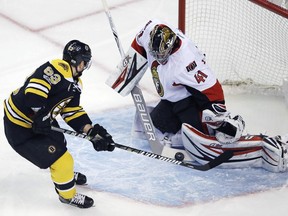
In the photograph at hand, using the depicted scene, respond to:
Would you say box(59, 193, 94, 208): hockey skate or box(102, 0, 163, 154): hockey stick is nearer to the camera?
box(59, 193, 94, 208): hockey skate

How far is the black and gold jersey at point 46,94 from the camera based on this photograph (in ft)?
9.36

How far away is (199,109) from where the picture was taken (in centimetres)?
348

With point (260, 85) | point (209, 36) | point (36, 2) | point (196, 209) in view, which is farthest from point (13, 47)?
point (196, 209)

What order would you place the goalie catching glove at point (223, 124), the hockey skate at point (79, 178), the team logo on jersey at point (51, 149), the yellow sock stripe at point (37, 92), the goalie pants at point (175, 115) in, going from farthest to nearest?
the goalie pants at point (175, 115) → the goalie catching glove at point (223, 124) → the hockey skate at point (79, 178) → the team logo on jersey at point (51, 149) → the yellow sock stripe at point (37, 92)

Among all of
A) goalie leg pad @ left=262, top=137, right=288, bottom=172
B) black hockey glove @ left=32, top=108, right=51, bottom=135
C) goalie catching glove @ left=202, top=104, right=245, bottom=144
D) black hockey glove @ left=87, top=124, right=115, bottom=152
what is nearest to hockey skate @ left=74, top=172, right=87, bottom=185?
black hockey glove @ left=87, top=124, right=115, bottom=152

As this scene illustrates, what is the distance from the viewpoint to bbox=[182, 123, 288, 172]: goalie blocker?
3400mm

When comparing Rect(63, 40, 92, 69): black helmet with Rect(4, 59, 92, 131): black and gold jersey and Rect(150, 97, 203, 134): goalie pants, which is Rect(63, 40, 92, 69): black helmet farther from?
Rect(150, 97, 203, 134): goalie pants

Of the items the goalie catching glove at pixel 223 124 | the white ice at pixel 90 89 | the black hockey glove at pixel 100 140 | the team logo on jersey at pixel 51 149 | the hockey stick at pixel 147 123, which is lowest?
the white ice at pixel 90 89

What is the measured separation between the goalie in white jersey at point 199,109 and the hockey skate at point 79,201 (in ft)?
2.02

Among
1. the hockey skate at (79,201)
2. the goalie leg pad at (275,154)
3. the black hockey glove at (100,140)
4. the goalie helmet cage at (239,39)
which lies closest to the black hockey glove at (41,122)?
the black hockey glove at (100,140)

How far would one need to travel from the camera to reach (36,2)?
5348 mm

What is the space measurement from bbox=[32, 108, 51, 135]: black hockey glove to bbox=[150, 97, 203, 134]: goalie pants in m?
0.83

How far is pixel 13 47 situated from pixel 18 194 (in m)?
1.68

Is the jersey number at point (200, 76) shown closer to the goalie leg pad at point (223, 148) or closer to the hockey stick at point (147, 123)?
the goalie leg pad at point (223, 148)
